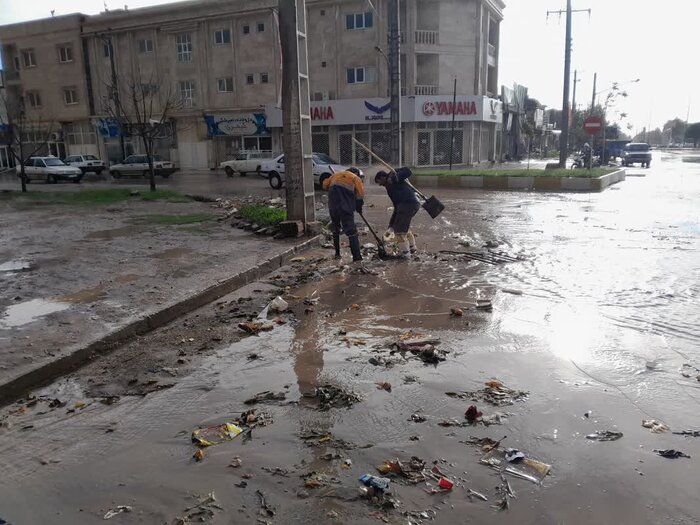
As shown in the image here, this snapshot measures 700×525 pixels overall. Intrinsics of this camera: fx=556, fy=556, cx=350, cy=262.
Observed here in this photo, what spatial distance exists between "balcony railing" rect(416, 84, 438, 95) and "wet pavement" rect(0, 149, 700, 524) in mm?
27035

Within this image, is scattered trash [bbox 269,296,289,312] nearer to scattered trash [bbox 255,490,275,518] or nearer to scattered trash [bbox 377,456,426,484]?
scattered trash [bbox 377,456,426,484]

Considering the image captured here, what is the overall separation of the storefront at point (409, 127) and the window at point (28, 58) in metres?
21.4

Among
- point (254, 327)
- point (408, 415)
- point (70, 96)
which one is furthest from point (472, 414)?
point (70, 96)

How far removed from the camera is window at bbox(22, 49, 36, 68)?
140 feet

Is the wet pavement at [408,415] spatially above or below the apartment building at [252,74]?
below

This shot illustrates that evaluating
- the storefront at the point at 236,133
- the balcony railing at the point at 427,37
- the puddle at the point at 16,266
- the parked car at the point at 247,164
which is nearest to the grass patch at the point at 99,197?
the parked car at the point at 247,164

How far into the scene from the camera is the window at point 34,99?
141 feet

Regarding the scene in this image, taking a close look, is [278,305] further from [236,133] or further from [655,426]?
[236,133]

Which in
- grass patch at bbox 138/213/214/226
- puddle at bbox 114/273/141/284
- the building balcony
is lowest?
puddle at bbox 114/273/141/284

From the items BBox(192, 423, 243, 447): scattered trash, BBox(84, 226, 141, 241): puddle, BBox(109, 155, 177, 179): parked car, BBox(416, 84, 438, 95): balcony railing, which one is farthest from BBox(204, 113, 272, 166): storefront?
BBox(192, 423, 243, 447): scattered trash

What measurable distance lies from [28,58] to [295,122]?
42.8 m

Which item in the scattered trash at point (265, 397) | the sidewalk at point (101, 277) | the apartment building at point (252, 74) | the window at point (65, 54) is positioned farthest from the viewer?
the window at point (65, 54)

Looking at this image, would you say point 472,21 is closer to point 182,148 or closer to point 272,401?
point 182,148

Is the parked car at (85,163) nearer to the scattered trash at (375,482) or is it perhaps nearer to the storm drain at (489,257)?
the storm drain at (489,257)
